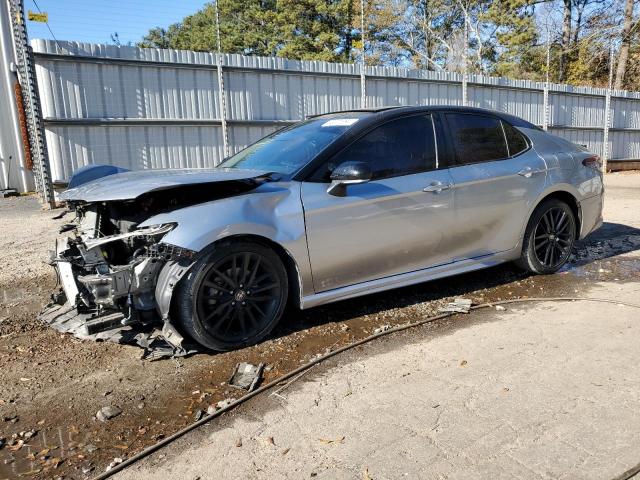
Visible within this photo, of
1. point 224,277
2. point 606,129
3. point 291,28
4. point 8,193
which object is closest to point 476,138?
point 224,277

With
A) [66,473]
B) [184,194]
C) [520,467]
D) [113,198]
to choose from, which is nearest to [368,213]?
[184,194]

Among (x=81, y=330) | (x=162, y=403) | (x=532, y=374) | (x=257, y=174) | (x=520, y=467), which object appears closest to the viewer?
(x=520, y=467)

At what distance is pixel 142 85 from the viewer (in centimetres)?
976

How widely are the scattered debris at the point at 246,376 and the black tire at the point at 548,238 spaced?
302cm

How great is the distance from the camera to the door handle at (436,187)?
166 inches

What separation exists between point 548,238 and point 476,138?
1298 millimetres

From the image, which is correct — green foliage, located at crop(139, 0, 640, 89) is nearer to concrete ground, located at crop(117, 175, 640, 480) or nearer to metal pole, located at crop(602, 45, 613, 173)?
metal pole, located at crop(602, 45, 613, 173)

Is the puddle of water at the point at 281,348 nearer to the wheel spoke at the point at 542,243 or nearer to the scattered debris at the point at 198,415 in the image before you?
the scattered debris at the point at 198,415

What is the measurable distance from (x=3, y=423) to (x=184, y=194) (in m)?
1.66

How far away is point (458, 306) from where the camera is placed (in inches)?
172

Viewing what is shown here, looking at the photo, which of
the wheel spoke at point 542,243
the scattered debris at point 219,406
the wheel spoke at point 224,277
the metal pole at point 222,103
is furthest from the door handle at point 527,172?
the metal pole at point 222,103

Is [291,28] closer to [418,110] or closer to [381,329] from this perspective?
[418,110]

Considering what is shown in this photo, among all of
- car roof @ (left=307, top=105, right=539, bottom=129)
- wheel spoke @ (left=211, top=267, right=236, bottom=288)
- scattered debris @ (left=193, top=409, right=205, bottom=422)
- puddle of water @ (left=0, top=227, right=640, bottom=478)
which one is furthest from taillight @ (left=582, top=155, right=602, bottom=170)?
scattered debris @ (left=193, top=409, right=205, bottom=422)

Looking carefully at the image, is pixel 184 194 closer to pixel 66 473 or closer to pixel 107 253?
pixel 107 253
